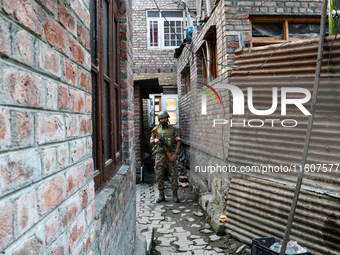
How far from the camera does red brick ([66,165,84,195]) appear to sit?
3.10ft

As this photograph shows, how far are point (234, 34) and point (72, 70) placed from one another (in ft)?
12.0

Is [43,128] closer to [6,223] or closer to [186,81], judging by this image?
[6,223]

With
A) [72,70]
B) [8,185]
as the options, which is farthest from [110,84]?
[8,185]

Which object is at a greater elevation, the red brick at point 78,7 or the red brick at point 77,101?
the red brick at point 78,7

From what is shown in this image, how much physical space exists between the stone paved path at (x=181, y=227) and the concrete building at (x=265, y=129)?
290 millimetres

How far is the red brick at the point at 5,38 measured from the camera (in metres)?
0.55

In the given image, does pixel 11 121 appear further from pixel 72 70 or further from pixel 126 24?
pixel 126 24

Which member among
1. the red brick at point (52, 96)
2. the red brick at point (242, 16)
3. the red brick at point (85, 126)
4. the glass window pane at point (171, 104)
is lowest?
the red brick at point (85, 126)

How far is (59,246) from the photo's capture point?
2.76ft

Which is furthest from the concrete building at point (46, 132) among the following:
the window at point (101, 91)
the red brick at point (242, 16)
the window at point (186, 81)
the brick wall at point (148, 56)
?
the brick wall at point (148, 56)

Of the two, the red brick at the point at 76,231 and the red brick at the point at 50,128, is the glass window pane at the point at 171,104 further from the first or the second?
the red brick at the point at 50,128

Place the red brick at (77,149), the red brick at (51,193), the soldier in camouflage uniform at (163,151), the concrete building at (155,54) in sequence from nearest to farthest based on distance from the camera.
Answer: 1. the red brick at (51,193)
2. the red brick at (77,149)
3. the soldier in camouflage uniform at (163,151)
4. the concrete building at (155,54)

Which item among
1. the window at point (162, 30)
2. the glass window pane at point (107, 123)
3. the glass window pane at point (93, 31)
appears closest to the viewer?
the glass window pane at point (93, 31)

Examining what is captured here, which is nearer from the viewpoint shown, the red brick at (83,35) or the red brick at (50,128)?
the red brick at (50,128)
